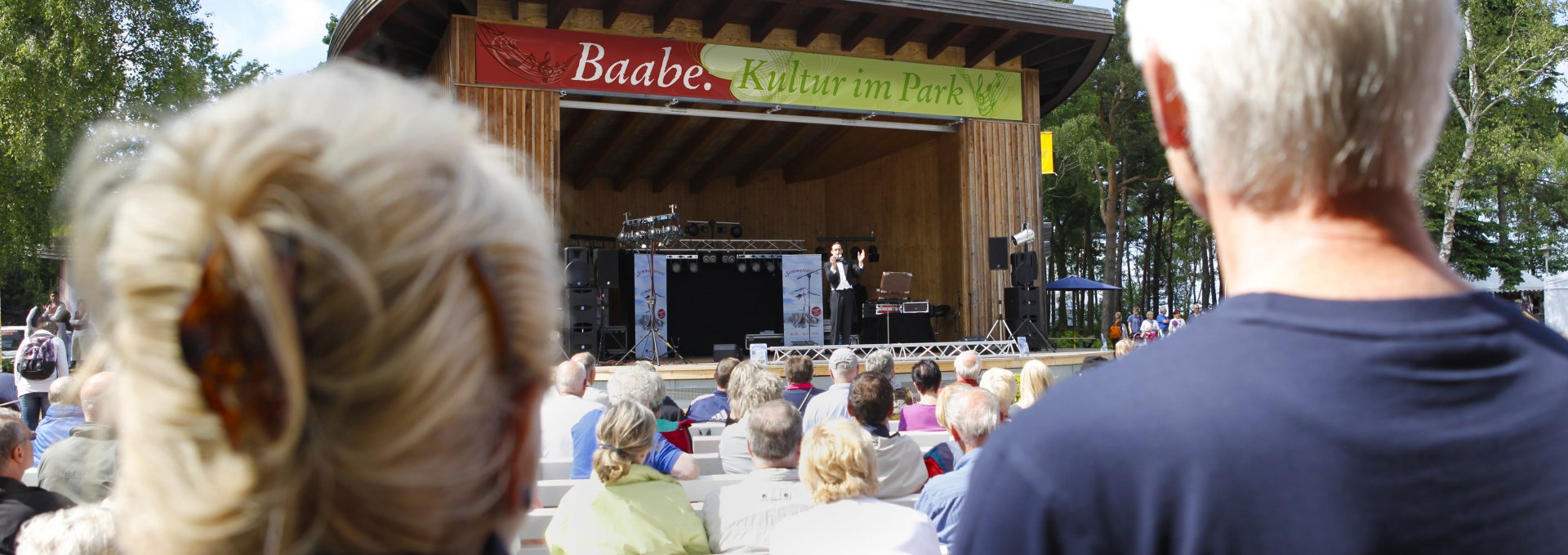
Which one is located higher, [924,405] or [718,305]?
[718,305]

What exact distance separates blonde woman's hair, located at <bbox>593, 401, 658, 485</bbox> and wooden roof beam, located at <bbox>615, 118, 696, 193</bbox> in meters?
12.7

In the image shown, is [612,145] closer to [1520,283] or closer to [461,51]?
[461,51]

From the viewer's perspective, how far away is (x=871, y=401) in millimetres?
3748

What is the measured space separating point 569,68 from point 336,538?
37.8 ft

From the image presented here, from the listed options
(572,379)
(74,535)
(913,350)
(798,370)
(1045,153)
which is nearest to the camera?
(74,535)

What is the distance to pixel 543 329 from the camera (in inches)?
26.3

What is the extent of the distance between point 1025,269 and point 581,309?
5.70m

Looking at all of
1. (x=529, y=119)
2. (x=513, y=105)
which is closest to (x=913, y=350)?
(x=529, y=119)

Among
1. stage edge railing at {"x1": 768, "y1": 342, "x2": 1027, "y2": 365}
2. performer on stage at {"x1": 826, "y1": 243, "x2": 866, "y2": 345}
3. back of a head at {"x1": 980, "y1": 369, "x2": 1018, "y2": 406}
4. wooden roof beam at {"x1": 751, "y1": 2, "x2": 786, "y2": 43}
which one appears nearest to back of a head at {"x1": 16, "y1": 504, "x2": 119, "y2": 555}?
back of a head at {"x1": 980, "y1": 369, "x2": 1018, "y2": 406}

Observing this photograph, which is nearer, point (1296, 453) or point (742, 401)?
point (1296, 453)

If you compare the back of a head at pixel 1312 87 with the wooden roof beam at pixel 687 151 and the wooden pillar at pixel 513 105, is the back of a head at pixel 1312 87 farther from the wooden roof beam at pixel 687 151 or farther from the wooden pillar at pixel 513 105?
the wooden roof beam at pixel 687 151

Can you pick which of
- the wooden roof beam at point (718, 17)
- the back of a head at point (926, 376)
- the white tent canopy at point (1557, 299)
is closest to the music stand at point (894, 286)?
the wooden roof beam at point (718, 17)

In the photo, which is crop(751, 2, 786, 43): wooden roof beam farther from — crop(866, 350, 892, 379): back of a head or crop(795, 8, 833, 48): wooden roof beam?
crop(866, 350, 892, 379): back of a head

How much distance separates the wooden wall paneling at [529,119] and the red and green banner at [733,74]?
14 cm
